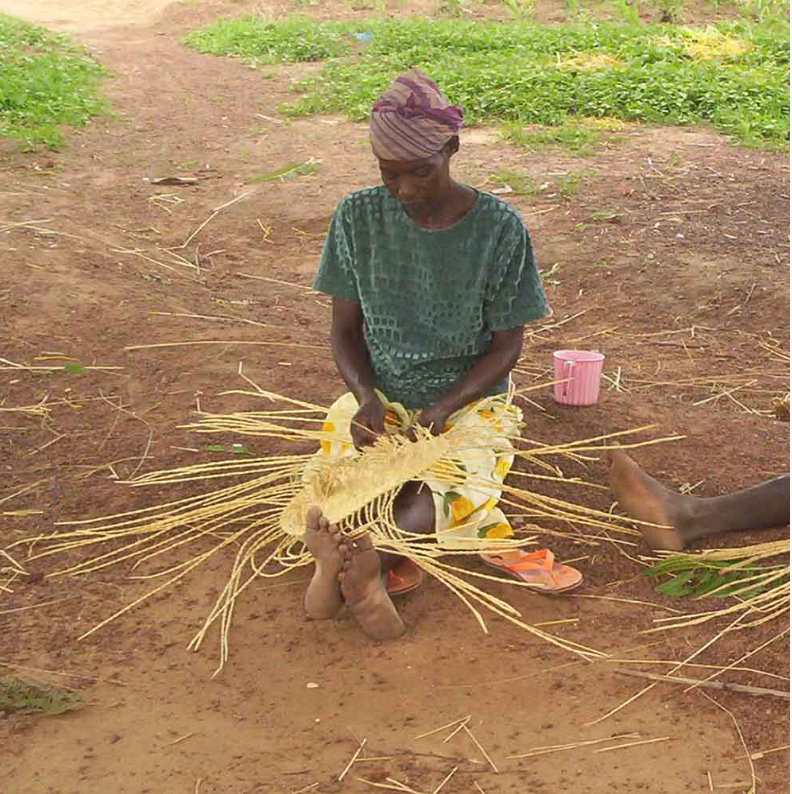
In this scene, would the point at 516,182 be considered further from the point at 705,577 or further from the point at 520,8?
the point at 520,8

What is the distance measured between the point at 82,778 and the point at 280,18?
11.8m

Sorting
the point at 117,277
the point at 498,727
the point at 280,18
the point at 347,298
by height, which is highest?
the point at 347,298

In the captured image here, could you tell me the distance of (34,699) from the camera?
7.45 feet

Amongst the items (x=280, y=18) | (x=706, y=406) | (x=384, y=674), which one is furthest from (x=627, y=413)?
(x=280, y=18)

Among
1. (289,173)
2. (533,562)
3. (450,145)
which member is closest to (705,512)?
(533,562)

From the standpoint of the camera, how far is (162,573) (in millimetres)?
2662

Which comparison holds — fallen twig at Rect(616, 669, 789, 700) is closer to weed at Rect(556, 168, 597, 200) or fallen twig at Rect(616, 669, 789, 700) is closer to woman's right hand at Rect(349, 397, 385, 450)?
woman's right hand at Rect(349, 397, 385, 450)

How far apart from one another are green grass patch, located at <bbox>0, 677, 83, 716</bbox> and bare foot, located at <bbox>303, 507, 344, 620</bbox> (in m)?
0.49

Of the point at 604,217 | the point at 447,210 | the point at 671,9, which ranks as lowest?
the point at 671,9

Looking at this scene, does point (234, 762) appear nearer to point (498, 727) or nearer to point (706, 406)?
point (498, 727)

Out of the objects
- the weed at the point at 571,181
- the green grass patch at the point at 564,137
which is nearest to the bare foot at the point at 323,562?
the weed at the point at 571,181

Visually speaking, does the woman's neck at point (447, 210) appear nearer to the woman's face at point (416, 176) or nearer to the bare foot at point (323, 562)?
the woman's face at point (416, 176)

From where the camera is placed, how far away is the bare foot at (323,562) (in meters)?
2.35

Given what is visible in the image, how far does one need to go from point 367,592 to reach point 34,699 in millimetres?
653
